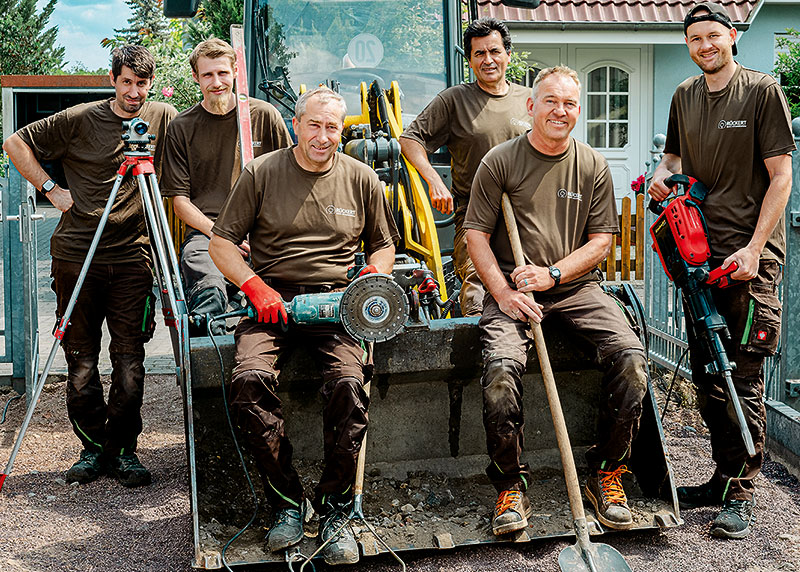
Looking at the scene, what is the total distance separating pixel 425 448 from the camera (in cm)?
455

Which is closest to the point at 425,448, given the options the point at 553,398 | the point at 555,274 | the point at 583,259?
the point at 553,398

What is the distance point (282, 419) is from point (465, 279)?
5.39ft

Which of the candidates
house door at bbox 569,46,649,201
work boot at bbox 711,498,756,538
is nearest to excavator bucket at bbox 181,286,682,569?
work boot at bbox 711,498,756,538

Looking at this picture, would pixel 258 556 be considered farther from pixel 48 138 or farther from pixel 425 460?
pixel 48 138

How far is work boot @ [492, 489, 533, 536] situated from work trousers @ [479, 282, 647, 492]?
44mm

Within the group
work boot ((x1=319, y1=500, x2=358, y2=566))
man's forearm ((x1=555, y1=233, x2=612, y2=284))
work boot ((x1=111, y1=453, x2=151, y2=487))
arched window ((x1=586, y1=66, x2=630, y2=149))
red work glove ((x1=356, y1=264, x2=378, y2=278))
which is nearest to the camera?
work boot ((x1=319, y1=500, x2=358, y2=566))

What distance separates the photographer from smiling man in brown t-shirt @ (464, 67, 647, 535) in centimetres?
405

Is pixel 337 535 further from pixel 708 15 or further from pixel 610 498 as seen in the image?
pixel 708 15

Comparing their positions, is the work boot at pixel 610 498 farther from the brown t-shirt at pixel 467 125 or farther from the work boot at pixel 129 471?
the work boot at pixel 129 471

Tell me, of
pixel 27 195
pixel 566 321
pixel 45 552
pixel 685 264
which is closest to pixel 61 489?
pixel 45 552

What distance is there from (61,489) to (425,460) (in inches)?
76.5

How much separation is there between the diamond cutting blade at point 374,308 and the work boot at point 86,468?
6.34ft

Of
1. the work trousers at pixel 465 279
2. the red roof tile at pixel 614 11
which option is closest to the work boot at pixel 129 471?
the work trousers at pixel 465 279

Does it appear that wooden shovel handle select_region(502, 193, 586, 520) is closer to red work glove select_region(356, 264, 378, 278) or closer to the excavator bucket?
the excavator bucket
